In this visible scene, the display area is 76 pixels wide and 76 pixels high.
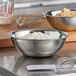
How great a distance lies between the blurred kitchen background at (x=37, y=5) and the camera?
9.88 feet

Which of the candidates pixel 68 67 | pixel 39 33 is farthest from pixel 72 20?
pixel 68 67

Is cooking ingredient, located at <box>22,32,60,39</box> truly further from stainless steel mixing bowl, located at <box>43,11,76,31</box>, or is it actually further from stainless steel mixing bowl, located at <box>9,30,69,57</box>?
stainless steel mixing bowl, located at <box>43,11,76,31</box>

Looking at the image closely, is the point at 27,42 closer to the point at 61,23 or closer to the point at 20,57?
the point at 20,57

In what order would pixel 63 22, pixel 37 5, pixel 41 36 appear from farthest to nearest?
pixel 37 5 < pixel 63 22 < pixel 41 36

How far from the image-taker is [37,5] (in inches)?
121

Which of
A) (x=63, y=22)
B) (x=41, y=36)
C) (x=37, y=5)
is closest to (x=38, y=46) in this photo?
(x=41, y=36)

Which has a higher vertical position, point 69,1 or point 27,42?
point 27,42

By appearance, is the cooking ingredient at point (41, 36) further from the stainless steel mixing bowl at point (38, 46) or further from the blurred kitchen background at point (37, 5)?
the blurred kitchen background at point (37, 5)

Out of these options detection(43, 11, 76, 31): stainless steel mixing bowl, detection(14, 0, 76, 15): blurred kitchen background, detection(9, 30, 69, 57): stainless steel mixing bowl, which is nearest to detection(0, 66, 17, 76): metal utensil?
detection(9, 30, 69, 57): stainless steel mixing bowl

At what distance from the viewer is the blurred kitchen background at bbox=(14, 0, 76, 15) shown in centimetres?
301

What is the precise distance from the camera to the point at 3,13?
192 centimetres

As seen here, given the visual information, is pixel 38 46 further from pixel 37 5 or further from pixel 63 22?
pixel 37 5

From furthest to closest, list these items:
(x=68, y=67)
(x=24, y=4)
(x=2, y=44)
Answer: (x=24, y=4) → (x=2, y=44) → (x=68, y=67)

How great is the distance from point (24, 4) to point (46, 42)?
1.71 meters
